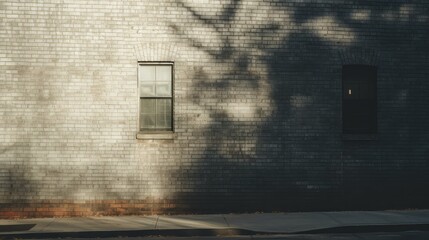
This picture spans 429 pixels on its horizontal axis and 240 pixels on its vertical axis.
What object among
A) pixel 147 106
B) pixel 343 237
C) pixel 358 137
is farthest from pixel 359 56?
pixel 147 106

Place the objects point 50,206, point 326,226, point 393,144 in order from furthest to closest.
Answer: point 393,144, point 50,206, point 326,226

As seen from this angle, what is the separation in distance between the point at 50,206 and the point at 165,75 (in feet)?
13.6

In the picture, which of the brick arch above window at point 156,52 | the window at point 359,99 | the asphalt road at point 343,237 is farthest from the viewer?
the window at point 359,99

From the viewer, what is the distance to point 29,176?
1125cm

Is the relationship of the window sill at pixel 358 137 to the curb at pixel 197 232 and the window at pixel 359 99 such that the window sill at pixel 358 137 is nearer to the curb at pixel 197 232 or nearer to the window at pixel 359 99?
the window at pixel 359 99

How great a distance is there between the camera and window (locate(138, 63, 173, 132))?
38.4 ft

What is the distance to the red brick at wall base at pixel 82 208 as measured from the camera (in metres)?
11.2

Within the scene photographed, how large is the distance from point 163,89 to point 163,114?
62 centimetres

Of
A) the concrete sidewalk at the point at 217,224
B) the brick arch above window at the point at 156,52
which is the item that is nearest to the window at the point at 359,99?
the concrete sidewalk at the point at 217,224

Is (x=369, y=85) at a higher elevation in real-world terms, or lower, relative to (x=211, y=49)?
lower

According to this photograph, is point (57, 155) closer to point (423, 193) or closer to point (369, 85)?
point (369, 85)

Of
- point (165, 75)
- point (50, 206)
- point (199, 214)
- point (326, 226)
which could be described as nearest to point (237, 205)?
point (199, 214)

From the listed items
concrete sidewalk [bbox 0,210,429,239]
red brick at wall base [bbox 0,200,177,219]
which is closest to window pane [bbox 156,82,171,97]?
red brick at wall base [bbox 0,200,177,219]

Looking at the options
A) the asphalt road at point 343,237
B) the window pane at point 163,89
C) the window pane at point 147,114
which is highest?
the window pane at point 163,89
